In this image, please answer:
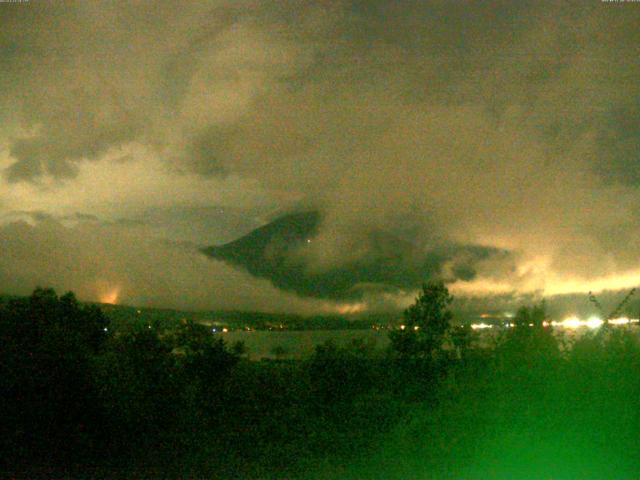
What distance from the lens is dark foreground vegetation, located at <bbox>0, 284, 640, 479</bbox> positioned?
383 inches

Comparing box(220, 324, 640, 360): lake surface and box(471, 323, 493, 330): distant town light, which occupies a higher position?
box(471, 323, 493, 330): distant town light

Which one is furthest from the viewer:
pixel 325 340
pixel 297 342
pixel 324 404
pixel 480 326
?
pixel 297 342

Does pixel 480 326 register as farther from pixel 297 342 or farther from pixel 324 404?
pixel 297 342

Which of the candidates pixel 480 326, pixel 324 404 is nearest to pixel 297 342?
pixel 324 404

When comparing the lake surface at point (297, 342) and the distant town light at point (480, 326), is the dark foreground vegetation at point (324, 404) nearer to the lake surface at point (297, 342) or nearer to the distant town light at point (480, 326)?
the distant town light at point (480, 326)

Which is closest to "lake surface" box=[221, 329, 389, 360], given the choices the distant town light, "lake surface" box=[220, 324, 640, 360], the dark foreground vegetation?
"lake surface" box=[220, 324, 640, 360]

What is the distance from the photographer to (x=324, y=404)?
1323cm

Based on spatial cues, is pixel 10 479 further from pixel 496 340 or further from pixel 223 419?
pixel 496 340

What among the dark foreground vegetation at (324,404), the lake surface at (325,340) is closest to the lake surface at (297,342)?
the lake surface at (325,340)

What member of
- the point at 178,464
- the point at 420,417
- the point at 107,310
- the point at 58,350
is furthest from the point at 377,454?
the point at 107,310

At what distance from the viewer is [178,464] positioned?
1073cm

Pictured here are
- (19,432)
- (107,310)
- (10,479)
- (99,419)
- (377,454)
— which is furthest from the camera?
(107,310)

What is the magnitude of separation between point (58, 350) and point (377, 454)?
634cm

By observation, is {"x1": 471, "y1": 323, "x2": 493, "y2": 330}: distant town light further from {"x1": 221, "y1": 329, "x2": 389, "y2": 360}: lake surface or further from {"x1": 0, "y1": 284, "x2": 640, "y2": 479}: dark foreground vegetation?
{"x1": 221, "y1": 329, "x2": 389, "y2": 360}: lake surface
